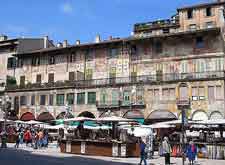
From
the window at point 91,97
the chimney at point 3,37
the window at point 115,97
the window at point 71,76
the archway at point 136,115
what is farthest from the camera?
the chimney at point 3,37

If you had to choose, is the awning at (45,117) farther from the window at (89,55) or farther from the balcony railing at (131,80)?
the window at (89,55)

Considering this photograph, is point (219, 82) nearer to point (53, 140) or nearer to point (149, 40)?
point (149, 40)

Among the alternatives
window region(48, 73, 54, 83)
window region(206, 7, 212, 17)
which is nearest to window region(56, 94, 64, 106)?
window region(48, 73, 54, 83)

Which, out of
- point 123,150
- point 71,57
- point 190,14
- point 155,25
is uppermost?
point 190,14

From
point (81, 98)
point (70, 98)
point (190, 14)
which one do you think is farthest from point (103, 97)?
point (190, 14)

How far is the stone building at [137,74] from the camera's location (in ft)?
129

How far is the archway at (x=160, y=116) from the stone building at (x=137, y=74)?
0.11 meters

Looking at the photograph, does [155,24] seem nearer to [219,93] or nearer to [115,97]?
[115,97]

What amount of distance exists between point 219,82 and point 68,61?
19829mm

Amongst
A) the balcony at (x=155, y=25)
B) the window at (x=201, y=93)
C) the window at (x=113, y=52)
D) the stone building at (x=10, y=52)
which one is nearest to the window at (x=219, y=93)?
the window at (x=201, y=93)

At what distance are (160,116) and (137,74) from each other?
609cm

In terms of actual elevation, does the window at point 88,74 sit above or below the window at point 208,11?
below

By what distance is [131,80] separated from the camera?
42719 millimetres

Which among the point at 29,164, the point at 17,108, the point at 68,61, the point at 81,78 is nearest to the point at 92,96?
the point at 81,78
